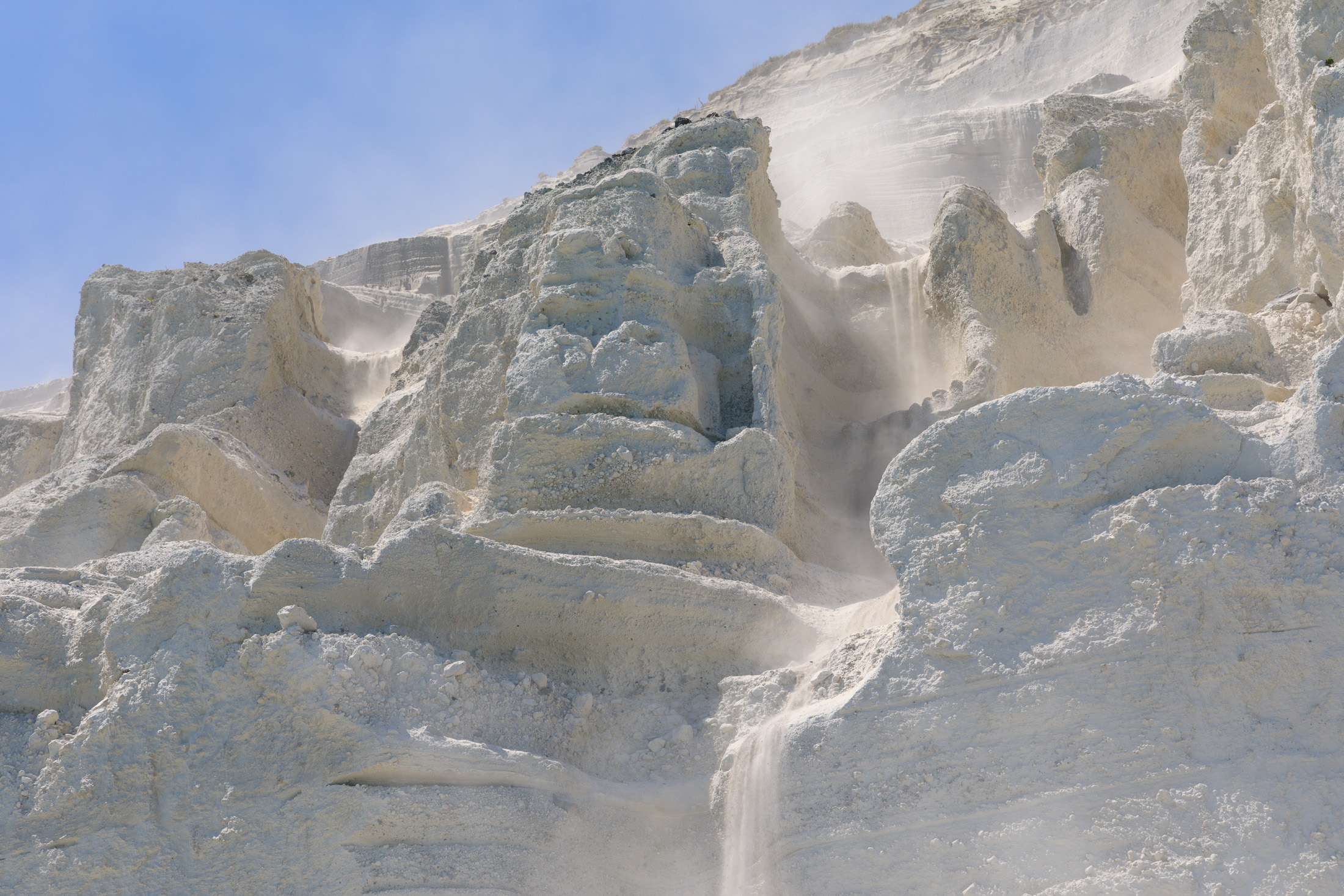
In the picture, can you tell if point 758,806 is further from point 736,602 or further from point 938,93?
point 938,93

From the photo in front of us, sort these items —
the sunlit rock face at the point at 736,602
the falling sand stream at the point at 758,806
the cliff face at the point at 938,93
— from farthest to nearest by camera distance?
the cliff face at the point at 938,93 → the falling sand stream at the point at 758,806 → the sunlit rock face at the point at 736,602

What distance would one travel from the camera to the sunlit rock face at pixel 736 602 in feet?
13.4

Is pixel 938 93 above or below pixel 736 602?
above

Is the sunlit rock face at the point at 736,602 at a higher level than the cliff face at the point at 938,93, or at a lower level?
lower

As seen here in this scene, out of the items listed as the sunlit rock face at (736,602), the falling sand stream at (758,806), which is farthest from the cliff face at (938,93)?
the falling sand stream at (758,806)

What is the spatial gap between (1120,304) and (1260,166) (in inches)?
73.3

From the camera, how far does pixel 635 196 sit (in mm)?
7891

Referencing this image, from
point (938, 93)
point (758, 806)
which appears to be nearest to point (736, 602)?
point (758, 806)

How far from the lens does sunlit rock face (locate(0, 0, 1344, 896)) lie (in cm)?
409

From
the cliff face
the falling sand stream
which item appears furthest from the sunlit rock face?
the cliff face

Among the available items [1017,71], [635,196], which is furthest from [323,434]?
[1017,71]

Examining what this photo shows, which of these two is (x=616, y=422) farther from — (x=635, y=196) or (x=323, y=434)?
(x=323, y=434)

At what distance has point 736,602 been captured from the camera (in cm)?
561

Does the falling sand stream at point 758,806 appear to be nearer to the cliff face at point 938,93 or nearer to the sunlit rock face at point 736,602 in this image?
the sunlit rock face at point 736,602
